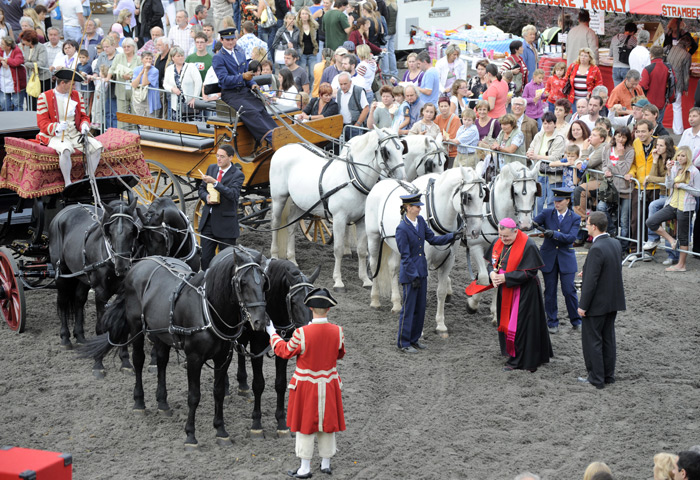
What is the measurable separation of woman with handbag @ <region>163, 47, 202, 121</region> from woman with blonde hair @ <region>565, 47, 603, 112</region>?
6415 millimetres

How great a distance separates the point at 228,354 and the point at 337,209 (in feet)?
15.5

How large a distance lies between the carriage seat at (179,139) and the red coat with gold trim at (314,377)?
6.43 m

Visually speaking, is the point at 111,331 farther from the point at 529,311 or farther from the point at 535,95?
the point at 535,95

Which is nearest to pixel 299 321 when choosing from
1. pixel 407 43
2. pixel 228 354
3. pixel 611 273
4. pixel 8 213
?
pixel 228 354

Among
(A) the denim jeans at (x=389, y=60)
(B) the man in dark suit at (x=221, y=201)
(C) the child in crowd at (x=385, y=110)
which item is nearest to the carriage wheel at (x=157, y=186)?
(B) the man in dark suit at (x=221, y=201)

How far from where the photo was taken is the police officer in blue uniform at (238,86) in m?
13.3

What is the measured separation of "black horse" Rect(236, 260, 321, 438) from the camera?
7.77 meters

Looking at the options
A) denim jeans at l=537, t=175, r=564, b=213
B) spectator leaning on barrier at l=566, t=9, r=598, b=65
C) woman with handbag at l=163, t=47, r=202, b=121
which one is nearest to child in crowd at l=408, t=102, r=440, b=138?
denim jeans at l=537, t=175, r=564, b=213

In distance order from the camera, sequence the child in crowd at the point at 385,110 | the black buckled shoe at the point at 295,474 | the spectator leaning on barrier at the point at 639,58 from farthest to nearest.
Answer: the spectator leaning on barrier at the point at 639,58
the child in crowd at the point at 385,110
the black buckled shoe at the point at 295,474

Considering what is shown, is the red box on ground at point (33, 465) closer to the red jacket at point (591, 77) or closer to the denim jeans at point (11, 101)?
the red jacket at point (591, 77)

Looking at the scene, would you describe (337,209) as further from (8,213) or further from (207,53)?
(207,53)

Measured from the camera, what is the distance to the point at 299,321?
7.79 meters

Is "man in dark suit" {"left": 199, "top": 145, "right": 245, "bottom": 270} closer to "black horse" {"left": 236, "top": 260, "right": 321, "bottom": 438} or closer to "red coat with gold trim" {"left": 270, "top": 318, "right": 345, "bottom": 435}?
"black horse" {"left": 236, "top": 260, "right": 321, "bottom": 438}

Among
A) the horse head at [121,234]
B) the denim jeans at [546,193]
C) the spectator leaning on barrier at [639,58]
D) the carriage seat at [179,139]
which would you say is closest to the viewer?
the horse head at [121,234]
